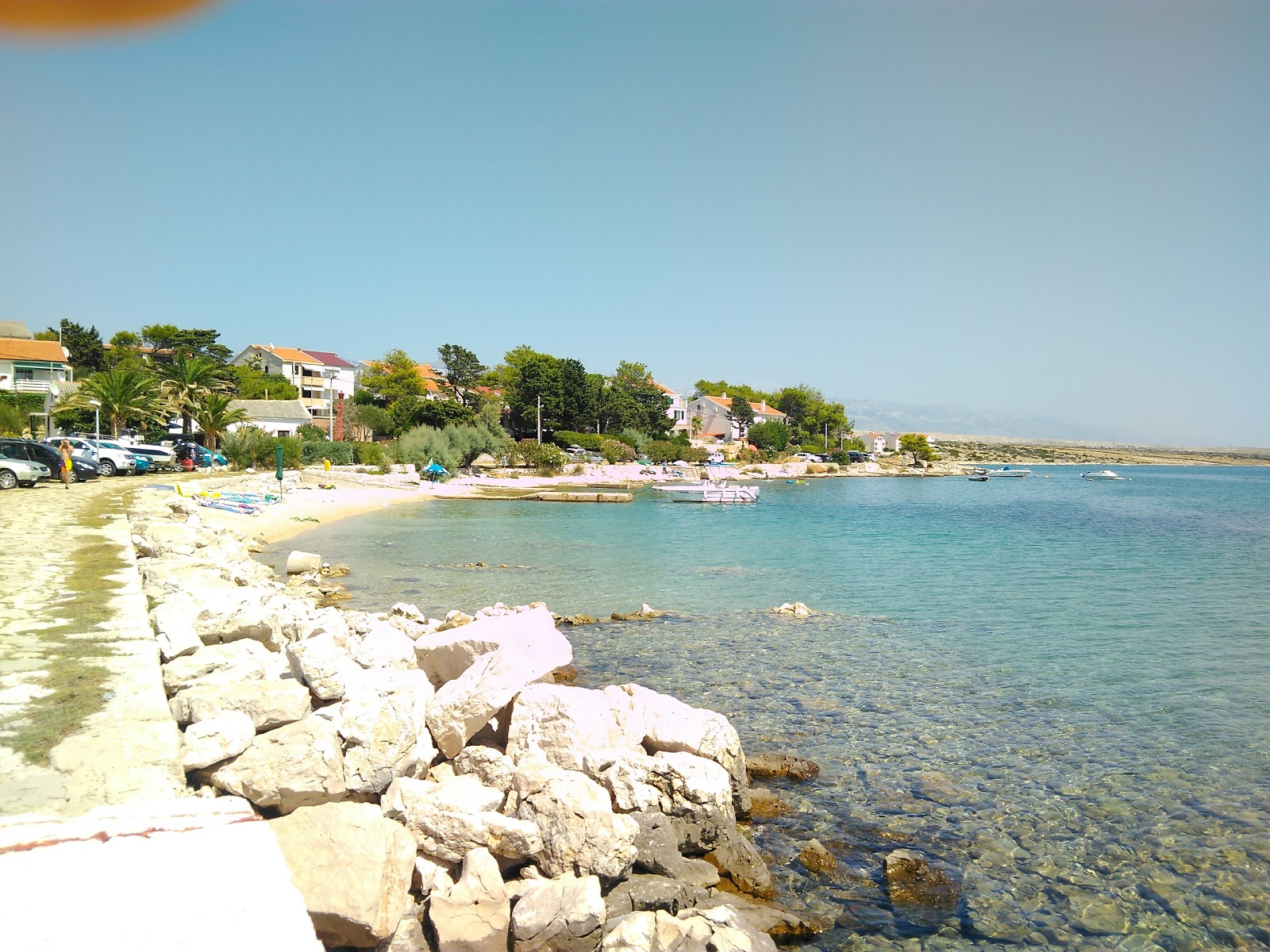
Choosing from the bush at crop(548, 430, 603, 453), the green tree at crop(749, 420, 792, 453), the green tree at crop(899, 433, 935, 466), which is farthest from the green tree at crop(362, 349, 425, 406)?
the green tree at crop(899, 433, 935, 466)

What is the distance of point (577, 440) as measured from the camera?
90.9 metres

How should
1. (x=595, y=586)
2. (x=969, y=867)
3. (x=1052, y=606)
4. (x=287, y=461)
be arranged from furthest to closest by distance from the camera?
1. (x=287, y=461)
2. (x=595, y=586)
3. (x=1052, y=606)
4. (x=969, y=867)

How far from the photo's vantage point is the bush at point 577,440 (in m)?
90.6

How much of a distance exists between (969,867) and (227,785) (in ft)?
20.0

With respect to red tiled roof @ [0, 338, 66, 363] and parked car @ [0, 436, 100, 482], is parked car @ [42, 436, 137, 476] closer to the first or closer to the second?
parked car @ [0, 436, 100, 482]

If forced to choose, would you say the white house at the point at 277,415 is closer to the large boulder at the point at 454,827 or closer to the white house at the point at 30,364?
the white house at the point at 30,364

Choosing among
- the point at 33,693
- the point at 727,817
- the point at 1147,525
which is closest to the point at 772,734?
the point at 727,817

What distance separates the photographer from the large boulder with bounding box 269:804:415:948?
15.4 ft

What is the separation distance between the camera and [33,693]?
670 centimetres

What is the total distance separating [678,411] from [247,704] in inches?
4785

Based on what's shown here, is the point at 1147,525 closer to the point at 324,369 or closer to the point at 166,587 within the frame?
the point at 166,587

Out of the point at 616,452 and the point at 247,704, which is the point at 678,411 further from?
the point at 247,704

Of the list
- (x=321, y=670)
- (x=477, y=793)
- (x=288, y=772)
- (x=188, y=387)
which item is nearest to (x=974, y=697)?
(x=477, y=793)

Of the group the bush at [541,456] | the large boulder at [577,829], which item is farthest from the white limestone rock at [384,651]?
the bush at [541,456]
